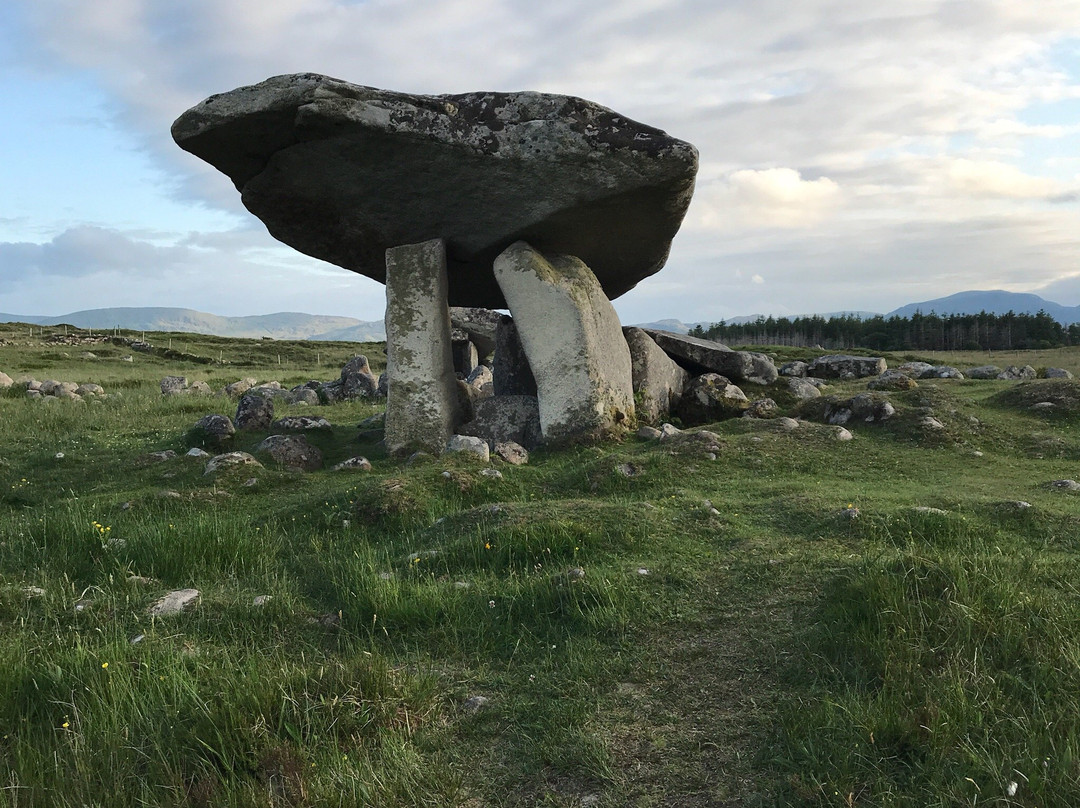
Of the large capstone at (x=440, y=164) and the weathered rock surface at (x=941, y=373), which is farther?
the weathered rock surface at (x=941, y=373)

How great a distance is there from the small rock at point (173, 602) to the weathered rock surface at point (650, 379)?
8.00 meters

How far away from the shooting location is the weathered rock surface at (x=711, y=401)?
13070 mm

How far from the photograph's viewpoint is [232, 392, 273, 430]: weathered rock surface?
44.4 feet

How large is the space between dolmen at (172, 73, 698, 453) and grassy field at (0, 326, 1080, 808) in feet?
9.15

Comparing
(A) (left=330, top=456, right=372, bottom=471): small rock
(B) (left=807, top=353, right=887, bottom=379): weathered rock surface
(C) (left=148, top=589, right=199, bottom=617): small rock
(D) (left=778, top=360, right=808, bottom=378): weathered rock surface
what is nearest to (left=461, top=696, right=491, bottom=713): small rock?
(C) (left=148, top=589, right=199, bottom=617): small rock

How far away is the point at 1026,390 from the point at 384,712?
1293 cm

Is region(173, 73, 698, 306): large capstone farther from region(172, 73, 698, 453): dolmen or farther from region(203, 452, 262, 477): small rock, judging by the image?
region(203, 452, 262, 477): small rock

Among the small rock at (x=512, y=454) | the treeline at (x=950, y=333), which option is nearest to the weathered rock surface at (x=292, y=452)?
the small rock at (x=512, y=454)

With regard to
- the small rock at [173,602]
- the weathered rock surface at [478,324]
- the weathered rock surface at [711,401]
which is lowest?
the small rock at [173,602]

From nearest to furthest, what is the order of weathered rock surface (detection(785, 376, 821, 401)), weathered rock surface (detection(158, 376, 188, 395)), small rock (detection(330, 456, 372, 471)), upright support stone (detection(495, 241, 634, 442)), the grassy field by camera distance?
1. the grassy field
2. small rock (detection(330, 456, 372, 471))
3. upright support stone (detection(495, 241, 634, 442))
4. weathered rock surface (detection(785, 376, 821, 401))
5. weathered rock surface (detection(158, 376, 188, 395))

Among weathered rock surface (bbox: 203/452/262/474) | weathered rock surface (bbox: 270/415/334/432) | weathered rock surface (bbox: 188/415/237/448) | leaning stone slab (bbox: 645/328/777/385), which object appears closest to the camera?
weathered rock surface (bbox: 203/452/262/474)

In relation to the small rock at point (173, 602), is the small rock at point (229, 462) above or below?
above

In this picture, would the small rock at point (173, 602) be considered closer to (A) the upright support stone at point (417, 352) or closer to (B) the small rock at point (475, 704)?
(B) the small rock at point (475, 704)

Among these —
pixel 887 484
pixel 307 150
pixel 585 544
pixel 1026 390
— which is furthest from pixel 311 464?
pixel 1026 390
